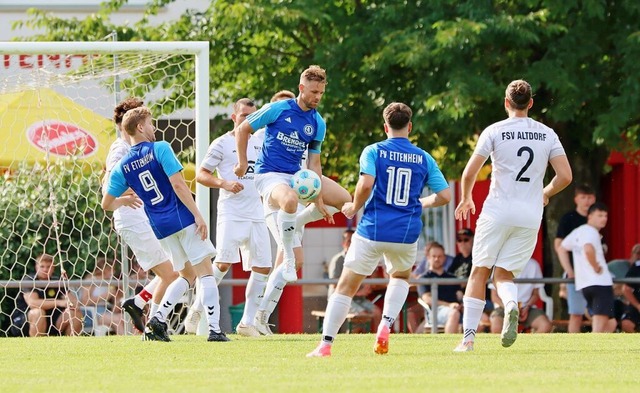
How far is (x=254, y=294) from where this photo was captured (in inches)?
512

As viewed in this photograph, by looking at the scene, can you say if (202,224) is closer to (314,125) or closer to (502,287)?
(314,125)

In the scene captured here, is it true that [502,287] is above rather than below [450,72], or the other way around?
below

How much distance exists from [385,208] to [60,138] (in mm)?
6973

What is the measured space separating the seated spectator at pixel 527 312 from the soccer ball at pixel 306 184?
18.5ft

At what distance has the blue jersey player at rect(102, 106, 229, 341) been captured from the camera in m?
11.1

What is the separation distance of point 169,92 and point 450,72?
149 inches

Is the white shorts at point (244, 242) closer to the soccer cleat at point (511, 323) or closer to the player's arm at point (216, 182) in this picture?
the player's arm at point (216, 182)

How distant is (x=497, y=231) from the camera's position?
33.4ft

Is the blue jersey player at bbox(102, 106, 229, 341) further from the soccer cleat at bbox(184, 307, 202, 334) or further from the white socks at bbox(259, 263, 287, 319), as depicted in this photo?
the soccer cleat at bbox(184, 307, 202, 334)

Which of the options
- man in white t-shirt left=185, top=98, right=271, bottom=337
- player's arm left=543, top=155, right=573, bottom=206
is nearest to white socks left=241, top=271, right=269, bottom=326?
man in white t-shirt left=185, top=98, right=271, bottom=337

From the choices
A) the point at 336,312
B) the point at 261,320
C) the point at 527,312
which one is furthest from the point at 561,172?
the point at 527,312

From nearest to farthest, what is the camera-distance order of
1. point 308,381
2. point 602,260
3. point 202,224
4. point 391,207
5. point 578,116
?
point 308,381, point 391,207, point 202,224, point 602,260, point 578,116

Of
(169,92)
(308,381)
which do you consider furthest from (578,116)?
(308,381)

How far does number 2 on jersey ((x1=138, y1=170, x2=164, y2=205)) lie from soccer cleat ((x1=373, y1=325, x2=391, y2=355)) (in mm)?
2243
